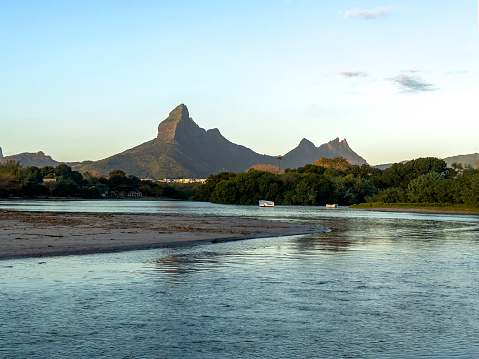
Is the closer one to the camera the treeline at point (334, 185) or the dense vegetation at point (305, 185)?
the treeline at point (334, 185)

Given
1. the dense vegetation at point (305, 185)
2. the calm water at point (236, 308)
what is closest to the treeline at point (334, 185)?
the dense vegetation at point (305, 185)

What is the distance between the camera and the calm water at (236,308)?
9836 millimetres

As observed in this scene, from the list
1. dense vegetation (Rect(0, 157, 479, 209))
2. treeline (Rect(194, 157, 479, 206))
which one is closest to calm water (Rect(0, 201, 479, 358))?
treeline (Rect(194, 157, 479, 206))

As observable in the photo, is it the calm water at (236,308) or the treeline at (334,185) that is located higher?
the treeline at (334,185)

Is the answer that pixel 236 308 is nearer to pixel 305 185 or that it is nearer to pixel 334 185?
pixel 305 185

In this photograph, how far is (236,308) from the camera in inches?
509

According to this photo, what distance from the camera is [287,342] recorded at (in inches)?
402

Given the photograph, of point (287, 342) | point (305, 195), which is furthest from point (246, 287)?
point (305, 195)

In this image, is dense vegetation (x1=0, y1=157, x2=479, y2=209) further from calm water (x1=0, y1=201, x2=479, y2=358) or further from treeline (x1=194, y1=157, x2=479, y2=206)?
calm water (x1=0, y1=201, x2=479, y2=358)

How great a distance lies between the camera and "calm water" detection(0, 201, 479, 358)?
9.84m

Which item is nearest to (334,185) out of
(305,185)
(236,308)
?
(305,185)

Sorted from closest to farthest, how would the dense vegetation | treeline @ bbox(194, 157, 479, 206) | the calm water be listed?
the calm water → treeline @ bbox(194, 157, 479, 206) → the dense vegetation

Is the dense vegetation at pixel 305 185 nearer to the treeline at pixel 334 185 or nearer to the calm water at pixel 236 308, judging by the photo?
the treeline at pixel 334 185

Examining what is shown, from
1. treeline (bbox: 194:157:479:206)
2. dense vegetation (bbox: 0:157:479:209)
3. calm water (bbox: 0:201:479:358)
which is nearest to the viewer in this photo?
calm water (bbox: 0:201:479:358)
